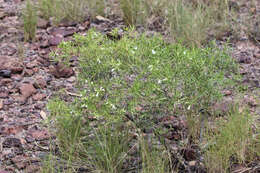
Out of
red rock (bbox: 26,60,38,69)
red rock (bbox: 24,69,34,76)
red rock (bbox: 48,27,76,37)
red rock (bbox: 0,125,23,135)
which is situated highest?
red rock (bbox: 48,27,76,37)

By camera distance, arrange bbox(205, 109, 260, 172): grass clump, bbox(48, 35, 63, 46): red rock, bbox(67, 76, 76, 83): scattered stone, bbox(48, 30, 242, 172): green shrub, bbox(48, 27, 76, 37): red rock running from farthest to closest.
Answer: bbox(48, 27, 76, 37): red rock, bbox(48, 35, 63, 46): red rock, bbox(67, 76, 76, 83): scattered stone, bbox(205, 109, 260, 172): grass clump, bbox(48, 30, 242, 172): green shrub

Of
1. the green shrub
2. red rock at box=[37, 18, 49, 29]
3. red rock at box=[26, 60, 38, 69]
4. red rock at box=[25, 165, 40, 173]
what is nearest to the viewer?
the green shrub

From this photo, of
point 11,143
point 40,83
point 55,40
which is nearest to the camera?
point 11,143

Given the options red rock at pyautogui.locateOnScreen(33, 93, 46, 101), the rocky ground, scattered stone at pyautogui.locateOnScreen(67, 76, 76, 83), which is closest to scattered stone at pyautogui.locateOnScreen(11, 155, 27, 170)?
the rocky ground

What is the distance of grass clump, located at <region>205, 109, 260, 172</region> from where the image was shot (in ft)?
9.78

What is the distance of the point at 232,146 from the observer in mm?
3002

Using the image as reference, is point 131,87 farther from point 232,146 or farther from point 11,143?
point 11,143

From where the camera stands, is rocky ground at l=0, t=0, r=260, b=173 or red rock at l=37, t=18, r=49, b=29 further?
red rock at l=37, t=18, r=49, b=29

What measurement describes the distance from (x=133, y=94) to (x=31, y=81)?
1924 millimetres

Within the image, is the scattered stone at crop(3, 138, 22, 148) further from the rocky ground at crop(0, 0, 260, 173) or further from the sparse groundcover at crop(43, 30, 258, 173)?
the sparse groundcover at crop(43, 30, 258, 173)

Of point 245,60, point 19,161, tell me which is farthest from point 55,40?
point 245,60

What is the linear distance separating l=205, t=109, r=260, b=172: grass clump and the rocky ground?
0.32 meters

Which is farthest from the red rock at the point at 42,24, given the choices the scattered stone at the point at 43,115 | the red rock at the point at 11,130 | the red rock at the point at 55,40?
the red rock at the point at 11,130

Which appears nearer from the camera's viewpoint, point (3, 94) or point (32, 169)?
point (32, 169)
